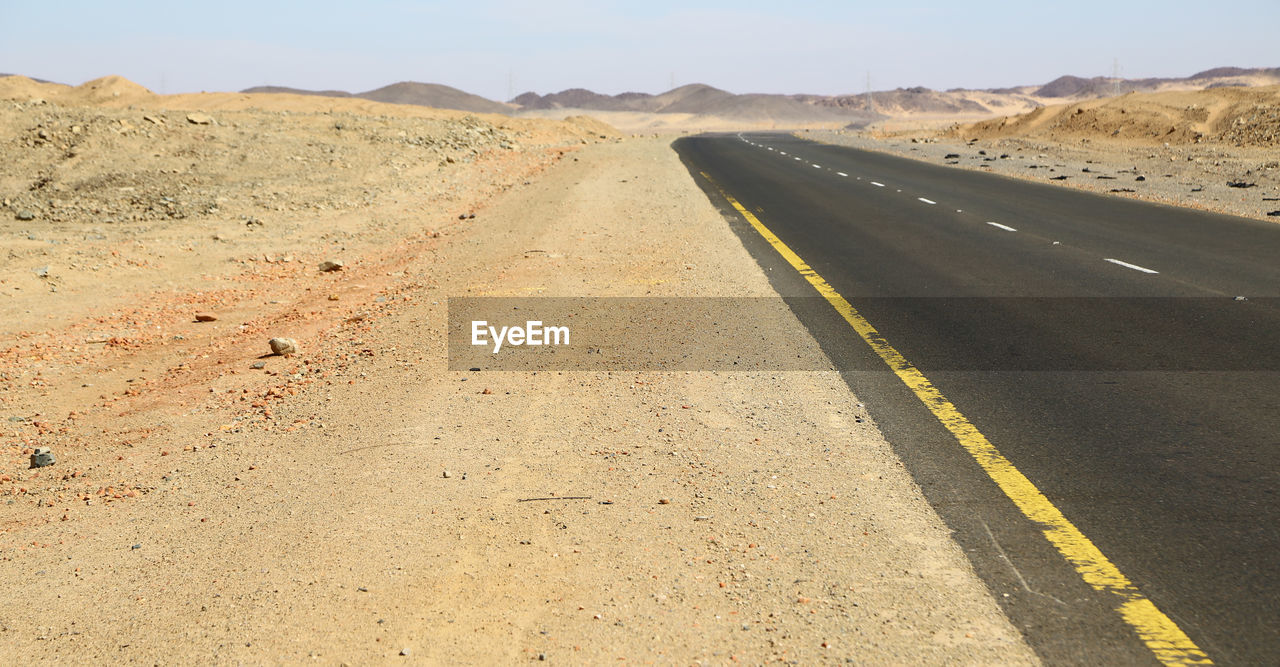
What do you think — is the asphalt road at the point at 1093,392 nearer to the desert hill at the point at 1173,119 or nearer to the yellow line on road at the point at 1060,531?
the yellow line on road at the point at 1060,531

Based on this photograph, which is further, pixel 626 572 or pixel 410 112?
pixel 410 112

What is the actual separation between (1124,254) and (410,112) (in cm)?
4564

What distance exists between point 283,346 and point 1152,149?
35078mm

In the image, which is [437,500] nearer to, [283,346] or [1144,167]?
[283,346]

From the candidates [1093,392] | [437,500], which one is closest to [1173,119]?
[1093,392]

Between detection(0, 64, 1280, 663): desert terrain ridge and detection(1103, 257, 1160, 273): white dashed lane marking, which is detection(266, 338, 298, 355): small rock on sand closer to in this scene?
detection(0, 64, 1280, 663): desert terrain ridge

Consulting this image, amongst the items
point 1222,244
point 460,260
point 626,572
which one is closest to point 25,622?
point 626,572

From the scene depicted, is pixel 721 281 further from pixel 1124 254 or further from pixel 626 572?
pixel 626 572

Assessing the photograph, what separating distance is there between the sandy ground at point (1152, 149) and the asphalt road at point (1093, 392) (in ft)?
23.1

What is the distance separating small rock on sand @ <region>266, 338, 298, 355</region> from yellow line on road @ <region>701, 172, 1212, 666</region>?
532cm

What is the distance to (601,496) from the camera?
4.79 meters

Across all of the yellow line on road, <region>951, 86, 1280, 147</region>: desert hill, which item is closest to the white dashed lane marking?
the yellow line on road

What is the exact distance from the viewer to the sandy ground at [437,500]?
11.8 ft

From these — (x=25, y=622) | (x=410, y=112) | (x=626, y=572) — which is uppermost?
(x=410, y=112)
